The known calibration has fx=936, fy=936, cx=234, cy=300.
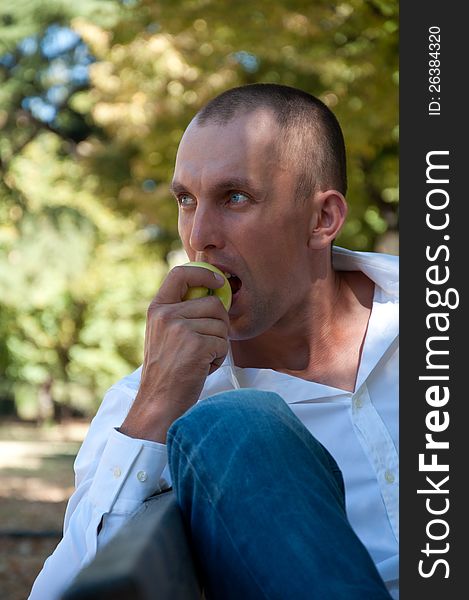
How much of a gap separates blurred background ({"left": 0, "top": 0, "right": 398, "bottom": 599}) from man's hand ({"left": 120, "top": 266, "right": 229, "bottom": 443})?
13.8ft

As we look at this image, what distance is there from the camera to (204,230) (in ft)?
8.19

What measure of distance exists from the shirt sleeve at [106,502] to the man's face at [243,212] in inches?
23.3

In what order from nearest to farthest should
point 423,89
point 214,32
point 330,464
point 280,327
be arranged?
1. point 330,464
2. point 423,89
3. point 280,327
4. point 214,32

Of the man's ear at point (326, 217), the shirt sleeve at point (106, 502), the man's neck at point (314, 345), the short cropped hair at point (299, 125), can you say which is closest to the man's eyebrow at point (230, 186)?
the short cropped hair at point (299, 125)

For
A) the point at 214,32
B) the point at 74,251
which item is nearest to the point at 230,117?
the point at 214,32

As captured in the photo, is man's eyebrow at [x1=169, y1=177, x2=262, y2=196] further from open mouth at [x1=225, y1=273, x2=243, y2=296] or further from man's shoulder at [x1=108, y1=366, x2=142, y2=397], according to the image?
man's shoulder at [x1=108, y1=366, x2=142, y2=397]

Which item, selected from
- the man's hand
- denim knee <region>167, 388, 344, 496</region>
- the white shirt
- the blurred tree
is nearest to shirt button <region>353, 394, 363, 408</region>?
the white shirt

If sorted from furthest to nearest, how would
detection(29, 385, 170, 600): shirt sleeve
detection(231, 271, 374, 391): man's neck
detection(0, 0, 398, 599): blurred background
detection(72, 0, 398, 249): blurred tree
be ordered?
detection(0, 0, 398, 599): blurred background
detection(72, 0, 398, 249): blurred tree
detection(231, 271, 374, 391): man's neck
detection(29, 385, 170, 600): shirt sleeve

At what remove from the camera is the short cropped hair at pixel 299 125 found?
266 cm

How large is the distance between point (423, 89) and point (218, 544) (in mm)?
970

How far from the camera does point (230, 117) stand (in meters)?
2.62

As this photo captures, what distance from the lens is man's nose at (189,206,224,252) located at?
2494 mm

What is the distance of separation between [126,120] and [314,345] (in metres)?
11.0

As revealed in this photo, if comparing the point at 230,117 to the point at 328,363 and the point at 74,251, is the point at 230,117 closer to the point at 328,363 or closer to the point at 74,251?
the point at 328,363
